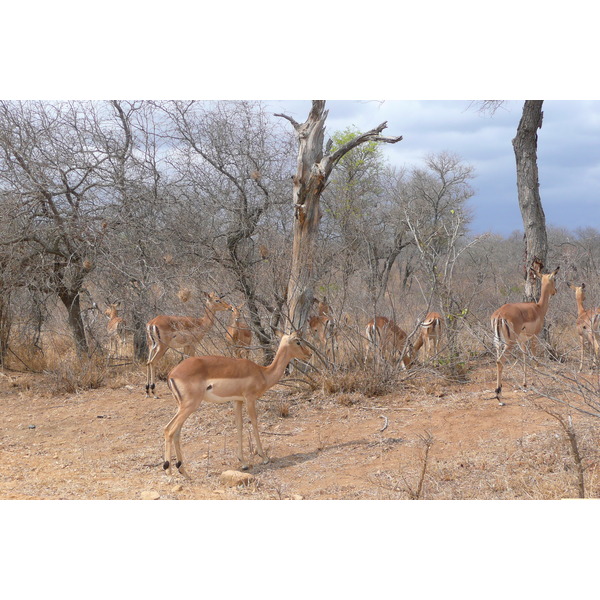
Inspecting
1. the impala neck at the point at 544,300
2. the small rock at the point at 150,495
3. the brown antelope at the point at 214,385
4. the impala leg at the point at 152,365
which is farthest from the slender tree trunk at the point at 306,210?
Answer: the small rock at the point at 150,495

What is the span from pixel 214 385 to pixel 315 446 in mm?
1389

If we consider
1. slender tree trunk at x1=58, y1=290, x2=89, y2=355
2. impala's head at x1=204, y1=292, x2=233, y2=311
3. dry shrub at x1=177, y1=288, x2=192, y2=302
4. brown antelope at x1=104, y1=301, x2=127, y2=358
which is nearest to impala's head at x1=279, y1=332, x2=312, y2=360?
impala's head at x1=204, y1=292, x2=233, y2=311

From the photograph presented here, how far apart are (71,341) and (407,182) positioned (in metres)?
20.0

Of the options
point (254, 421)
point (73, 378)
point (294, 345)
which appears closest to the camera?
point (254, 421)

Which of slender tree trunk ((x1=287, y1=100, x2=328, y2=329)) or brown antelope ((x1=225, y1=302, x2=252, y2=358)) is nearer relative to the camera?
slender tree trunk ((x1=287, y1=100, x2=328, y2=329))

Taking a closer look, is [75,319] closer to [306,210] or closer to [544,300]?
[306,210]

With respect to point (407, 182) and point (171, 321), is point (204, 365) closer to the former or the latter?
point (171, 321)

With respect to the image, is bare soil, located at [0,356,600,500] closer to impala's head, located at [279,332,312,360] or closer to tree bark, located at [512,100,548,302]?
impala's head, located at [279,332,312,360]

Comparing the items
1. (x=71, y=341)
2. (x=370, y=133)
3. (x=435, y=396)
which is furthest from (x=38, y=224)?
(x=435, y=396)

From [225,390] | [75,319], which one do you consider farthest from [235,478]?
[75,319]

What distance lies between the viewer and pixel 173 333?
9.48 m

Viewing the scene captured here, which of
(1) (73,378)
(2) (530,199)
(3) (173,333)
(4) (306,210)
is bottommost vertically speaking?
(1) (73,378)

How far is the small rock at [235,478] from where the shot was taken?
5.93 metres

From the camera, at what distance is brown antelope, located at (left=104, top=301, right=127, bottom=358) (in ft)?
36.9
